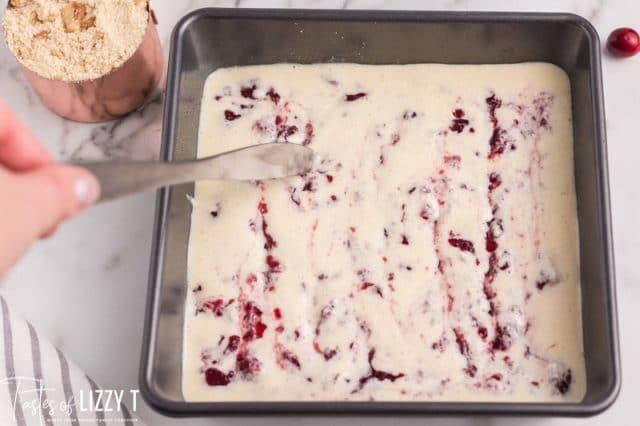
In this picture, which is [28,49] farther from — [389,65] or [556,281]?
[556,281]

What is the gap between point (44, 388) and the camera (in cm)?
142

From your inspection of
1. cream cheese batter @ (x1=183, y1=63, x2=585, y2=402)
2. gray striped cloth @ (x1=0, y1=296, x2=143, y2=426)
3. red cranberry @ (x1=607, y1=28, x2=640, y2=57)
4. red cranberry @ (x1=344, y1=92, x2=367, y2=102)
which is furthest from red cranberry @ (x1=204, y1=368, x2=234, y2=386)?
red cranberry @ (x1=607, y1=28, x2=640, y2=57)

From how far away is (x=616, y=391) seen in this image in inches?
49.4

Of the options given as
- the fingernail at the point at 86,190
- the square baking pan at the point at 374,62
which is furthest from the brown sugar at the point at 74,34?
the fingernail at the point at 86,190

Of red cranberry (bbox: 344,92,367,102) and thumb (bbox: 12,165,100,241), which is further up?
thumb (bbox: 12,165,100,241)

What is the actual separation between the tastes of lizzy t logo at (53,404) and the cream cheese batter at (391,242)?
0.52 ft

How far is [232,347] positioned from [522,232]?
517 millimetres

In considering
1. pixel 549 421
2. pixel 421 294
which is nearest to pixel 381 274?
pixel 421 294

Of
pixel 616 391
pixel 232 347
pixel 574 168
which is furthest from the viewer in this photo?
pixel 574 168

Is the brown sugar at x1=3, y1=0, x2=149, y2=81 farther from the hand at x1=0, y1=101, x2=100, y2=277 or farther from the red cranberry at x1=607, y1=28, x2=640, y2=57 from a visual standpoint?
the red cranberry at x1=607, y1=28, x2=640, y2=57

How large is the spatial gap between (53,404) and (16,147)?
0.64 m

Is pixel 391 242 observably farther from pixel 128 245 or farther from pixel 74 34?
pixel 74 34

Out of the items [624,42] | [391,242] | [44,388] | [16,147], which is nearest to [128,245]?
[44,388]

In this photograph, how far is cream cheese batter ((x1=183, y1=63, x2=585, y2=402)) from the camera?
1379mm
